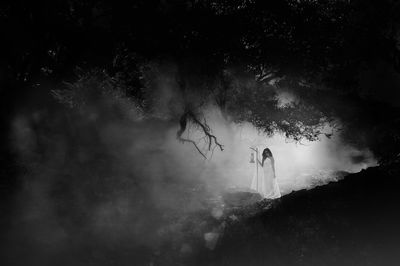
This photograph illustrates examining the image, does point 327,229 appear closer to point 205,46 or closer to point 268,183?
point 268,183

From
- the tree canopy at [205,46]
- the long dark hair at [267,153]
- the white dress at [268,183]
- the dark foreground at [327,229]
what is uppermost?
the tree canopy at [205,46]

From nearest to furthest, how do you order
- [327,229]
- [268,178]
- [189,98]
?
[327,229] < [268,178] < [189,98]

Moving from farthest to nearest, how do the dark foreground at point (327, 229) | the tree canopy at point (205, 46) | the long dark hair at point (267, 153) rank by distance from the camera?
1. the long dark hair at point (267, 153)
2. the tree canopy at point (205, 46)
3. the dark foreground at point (327, 229)

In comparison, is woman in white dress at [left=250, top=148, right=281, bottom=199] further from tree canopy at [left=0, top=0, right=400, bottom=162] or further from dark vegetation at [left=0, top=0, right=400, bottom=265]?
tree canopy at [left=0, top=0, right=400, bottom=162]

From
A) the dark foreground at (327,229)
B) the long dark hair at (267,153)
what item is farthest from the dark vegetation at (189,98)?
the long dark hair at (267,153)

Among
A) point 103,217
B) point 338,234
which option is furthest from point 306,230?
point 103,217

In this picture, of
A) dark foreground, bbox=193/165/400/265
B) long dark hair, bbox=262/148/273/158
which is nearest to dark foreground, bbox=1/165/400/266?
dark foreground, bbox=193/165/400/265

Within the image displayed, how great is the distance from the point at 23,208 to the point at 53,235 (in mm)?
1720

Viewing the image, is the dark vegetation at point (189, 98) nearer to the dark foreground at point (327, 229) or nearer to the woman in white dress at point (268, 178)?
the dark foreground at point (327, 229)

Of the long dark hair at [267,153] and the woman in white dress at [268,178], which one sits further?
the woman in white dress at [268,178]

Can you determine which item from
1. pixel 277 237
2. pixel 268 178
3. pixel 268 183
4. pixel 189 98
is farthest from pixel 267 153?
pixel 277 237

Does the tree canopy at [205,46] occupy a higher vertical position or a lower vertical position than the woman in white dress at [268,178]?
higher

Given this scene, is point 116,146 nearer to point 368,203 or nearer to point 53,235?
point 53,235

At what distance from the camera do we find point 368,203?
23.5ft
